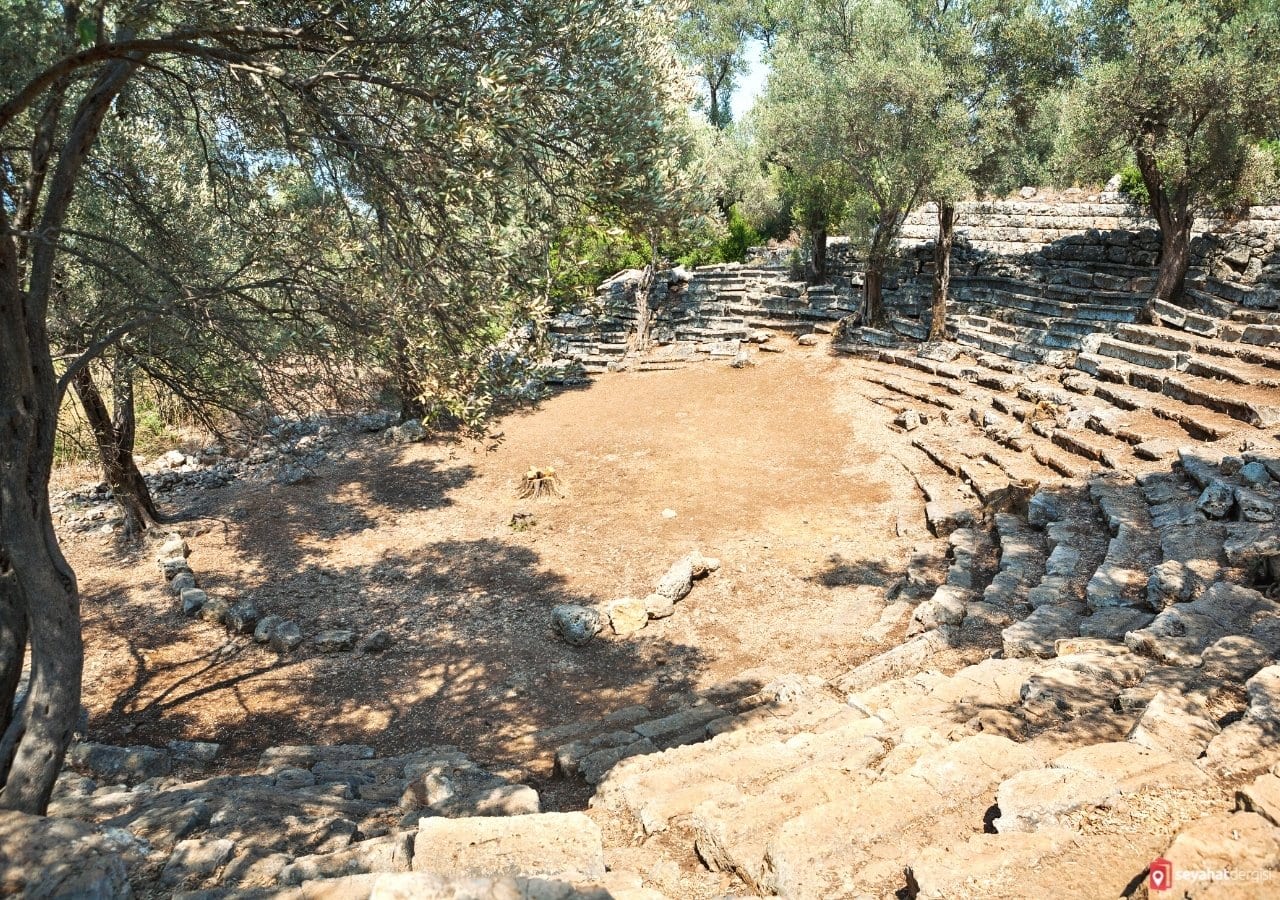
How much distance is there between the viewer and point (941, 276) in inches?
858

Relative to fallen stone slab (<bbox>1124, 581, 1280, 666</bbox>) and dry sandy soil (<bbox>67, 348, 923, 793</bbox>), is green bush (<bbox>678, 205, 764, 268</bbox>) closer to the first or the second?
dry sandy soil (<bbox>67, 348, 923, 793</bbox>)

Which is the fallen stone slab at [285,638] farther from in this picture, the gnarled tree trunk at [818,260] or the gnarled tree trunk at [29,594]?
the gnarled tree trunk at [818,260]

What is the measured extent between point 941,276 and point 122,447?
19.5m

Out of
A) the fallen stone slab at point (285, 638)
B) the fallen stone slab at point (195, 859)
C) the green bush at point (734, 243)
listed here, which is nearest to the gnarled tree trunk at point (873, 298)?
the green bush at point (734, 243)

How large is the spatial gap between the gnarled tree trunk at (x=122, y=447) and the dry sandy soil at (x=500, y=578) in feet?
2.07

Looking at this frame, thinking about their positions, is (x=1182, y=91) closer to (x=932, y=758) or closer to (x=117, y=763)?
(x=932, y=758)

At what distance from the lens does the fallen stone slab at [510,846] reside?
4051mm

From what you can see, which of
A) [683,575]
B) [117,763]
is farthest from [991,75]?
[117,763]

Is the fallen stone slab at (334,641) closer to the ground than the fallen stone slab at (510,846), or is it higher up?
closer to the ground

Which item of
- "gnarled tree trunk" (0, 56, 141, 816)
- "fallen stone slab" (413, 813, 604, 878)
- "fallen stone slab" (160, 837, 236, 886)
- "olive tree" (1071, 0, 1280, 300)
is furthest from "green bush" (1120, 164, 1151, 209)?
"fallen stone slab" (160, 837, 236, 886)

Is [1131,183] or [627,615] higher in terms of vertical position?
[1131,183]

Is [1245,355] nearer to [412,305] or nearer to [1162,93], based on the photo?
[1162,93]

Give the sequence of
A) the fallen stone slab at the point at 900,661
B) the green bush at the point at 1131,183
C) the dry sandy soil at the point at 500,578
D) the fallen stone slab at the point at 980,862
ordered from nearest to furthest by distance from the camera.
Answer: the fallen stone slab at the point at 980,862
the fallen stone slab at the point at 900,661
the dry sandy soil at the point at 500,578
the green bush at the point at 1131,183

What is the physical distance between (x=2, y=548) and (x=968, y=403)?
58.5ft
